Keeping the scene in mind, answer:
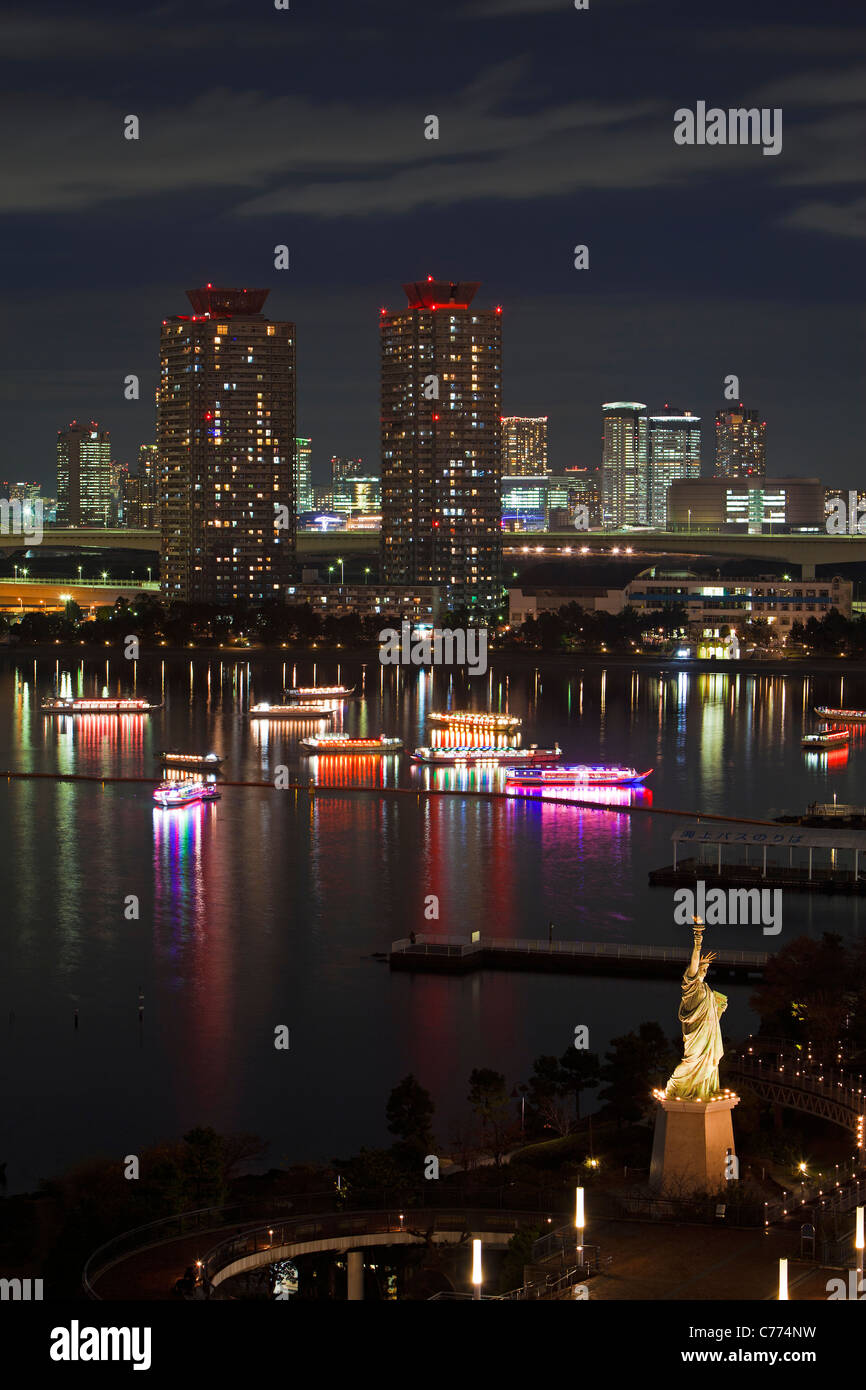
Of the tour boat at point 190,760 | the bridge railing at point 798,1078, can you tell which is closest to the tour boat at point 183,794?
the tour boat at point 190,760

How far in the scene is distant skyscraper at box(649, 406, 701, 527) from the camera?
363ft

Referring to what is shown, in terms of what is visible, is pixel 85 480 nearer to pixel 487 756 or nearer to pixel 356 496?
pixel 356 496

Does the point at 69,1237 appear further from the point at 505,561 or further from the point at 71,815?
the point at 505,561

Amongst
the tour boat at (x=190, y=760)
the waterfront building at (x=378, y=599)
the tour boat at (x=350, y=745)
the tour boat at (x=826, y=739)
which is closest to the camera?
the tour boat at (x=190, y=760)

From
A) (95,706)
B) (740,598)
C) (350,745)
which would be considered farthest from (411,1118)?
(740,598)

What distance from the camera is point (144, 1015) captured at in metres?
14.2

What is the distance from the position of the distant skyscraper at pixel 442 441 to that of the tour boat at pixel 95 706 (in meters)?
24.9

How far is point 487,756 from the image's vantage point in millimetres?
30562

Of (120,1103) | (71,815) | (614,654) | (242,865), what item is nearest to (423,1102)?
(120,1103)

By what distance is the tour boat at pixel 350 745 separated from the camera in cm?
3166

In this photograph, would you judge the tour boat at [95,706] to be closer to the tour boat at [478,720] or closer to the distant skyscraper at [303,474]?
the tour boat at [478,720]

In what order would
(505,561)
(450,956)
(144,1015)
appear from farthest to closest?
(505,561)
(450,956)
(144,1015)
